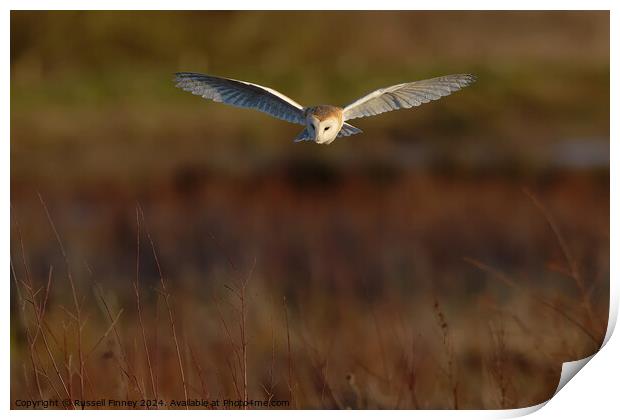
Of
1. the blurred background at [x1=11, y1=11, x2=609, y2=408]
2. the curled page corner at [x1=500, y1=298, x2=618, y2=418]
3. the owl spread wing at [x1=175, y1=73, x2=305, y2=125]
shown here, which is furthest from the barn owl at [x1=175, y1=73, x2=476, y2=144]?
the curled page corner at [x1=500, y1=298, x2=618, y2=418]

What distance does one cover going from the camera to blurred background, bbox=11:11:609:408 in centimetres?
191

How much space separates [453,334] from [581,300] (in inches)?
10.7

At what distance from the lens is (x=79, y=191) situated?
207 cm

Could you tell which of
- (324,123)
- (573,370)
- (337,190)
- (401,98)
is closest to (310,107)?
(324,123)

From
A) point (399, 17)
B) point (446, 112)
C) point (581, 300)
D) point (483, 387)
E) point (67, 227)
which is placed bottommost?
point (483, 387)

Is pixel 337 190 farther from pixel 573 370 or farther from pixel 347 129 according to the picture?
pixel 573 370

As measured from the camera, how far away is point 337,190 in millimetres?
2188

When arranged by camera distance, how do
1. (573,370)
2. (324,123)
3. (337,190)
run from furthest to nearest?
(337,190), (573,370), (324,123)

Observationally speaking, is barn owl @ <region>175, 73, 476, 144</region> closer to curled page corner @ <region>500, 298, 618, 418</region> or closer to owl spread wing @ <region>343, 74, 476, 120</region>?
owl spread wing @ <region>343, 74, 476, 120</region>

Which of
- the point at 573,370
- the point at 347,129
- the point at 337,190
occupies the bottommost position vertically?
the point at 573,370

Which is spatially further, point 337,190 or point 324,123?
point 337,190
